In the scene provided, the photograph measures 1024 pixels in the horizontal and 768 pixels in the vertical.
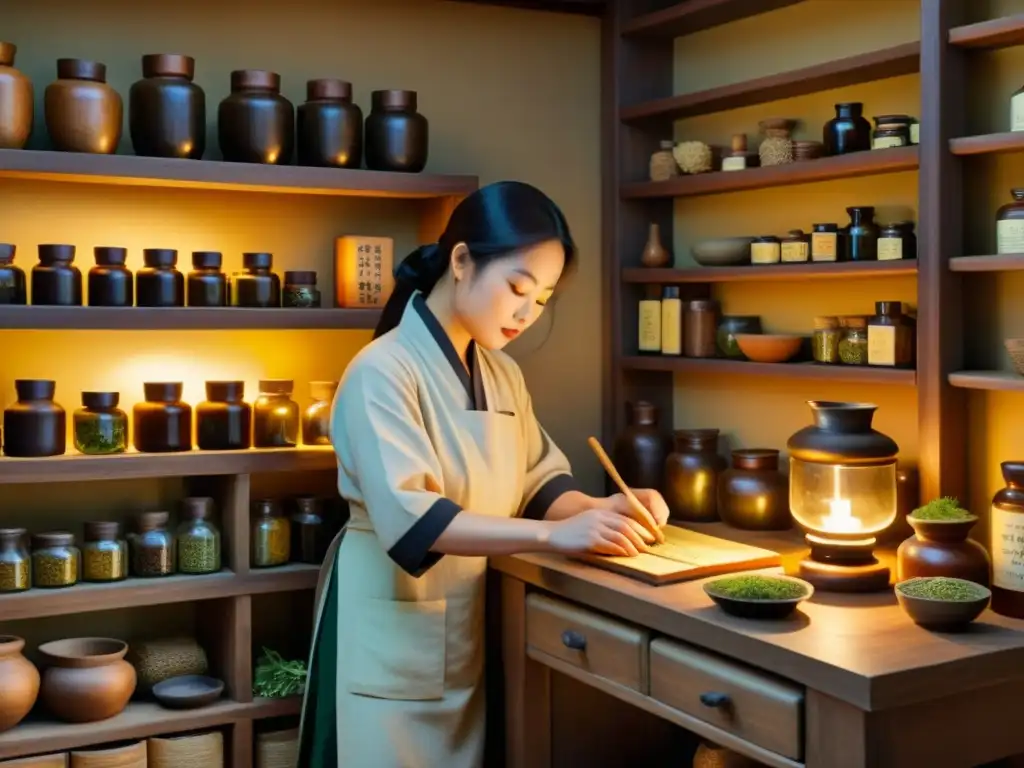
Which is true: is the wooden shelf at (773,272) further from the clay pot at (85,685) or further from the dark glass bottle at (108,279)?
the clay pot at (85,685)

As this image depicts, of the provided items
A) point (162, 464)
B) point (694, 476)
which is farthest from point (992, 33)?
point (162, 464)

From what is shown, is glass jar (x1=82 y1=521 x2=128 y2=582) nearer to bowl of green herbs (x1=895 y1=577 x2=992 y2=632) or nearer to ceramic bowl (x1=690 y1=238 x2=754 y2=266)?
ceramic bowl (x1=690 y1=238 x2=754 y2=266)

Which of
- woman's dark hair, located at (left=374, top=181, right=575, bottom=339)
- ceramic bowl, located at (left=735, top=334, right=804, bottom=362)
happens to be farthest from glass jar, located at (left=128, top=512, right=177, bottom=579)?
ceramic bowl, located at (left=735, top=334, right=804, bottom=362)

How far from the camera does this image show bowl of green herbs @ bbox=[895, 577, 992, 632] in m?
1.93

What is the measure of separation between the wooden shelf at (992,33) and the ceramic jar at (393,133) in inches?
46.6

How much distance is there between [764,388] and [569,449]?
0.58 metres

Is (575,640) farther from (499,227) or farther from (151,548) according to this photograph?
(151,548)

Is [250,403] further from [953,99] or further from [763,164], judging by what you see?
[953,99]

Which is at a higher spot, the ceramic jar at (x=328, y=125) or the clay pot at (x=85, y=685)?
the ceramic jar at (x=328, y=125)

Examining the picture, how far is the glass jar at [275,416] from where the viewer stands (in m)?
2.82

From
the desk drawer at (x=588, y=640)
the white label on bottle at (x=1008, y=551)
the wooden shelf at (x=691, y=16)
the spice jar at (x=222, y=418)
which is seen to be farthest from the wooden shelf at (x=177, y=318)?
the white label on bottle at (x=1008, y=551)

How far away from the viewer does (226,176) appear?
2717 millimetres

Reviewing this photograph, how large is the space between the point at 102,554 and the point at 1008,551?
1.79 meters

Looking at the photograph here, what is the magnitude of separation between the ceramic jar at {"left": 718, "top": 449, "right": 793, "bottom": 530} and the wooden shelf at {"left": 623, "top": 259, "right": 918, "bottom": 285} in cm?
41
